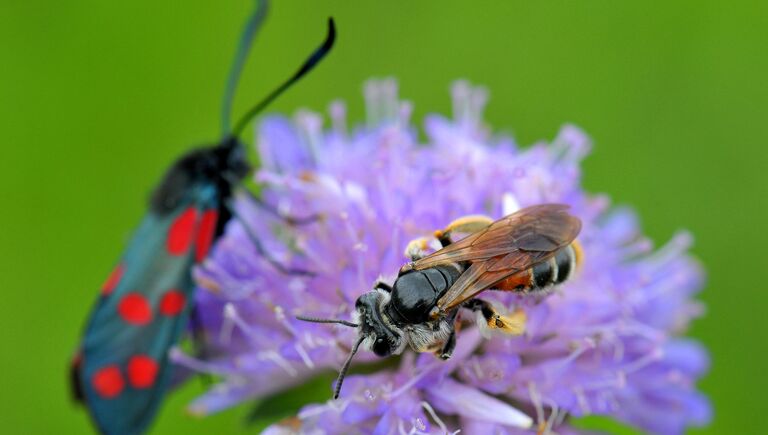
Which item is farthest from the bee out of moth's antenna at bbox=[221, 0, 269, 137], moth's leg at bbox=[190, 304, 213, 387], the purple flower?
moth's antenna at bbox=[221, 0, 269, 137]

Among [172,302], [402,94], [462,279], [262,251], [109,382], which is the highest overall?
[402,94]

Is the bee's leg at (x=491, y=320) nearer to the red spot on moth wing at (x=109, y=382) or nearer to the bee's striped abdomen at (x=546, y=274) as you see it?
the bee's striped abdomen at (x=546, y=274)

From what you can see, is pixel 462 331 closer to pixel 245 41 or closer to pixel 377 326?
pixel 377 326

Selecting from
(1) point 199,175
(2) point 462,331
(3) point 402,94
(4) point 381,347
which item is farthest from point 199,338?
(3) point 402,94

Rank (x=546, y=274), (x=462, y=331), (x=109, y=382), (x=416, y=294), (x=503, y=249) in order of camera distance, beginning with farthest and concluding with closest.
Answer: (x=109, y=382) < (x=462, y=331) < (x=546, y=274) < (x=503, y=249) < (x=416, y=294)

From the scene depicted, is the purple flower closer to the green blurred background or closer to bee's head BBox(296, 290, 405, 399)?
bee's head BBox(296, 290, 405, 399)

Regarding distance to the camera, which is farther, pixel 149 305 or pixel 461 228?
pixel 149 305

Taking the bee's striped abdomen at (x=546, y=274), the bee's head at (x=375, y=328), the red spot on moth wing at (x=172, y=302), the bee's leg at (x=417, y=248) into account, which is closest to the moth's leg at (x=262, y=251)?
the red spot on moth wing at (x=172, y=302)
